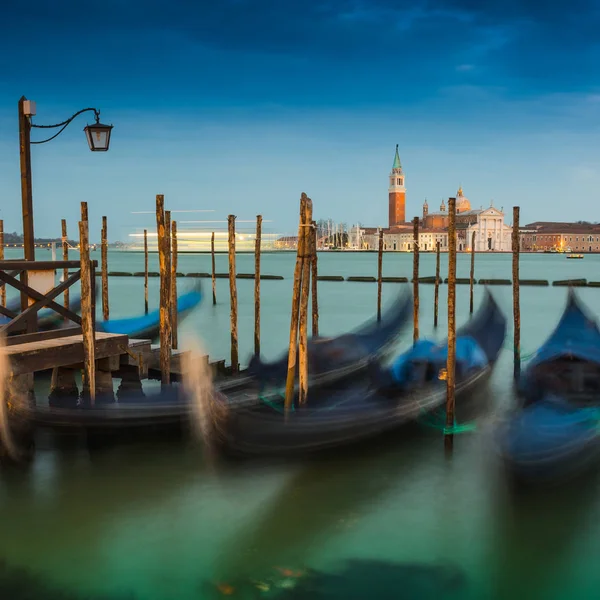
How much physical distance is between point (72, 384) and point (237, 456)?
1634 mm

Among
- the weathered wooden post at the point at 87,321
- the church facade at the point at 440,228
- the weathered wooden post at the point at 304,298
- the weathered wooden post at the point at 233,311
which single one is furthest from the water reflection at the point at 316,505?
the church facade at the point at 440,228

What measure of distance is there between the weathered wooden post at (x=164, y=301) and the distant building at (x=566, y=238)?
60.5 m

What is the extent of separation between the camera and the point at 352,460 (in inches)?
132

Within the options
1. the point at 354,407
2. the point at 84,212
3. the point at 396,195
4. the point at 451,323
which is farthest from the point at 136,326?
→ the point at 396,195

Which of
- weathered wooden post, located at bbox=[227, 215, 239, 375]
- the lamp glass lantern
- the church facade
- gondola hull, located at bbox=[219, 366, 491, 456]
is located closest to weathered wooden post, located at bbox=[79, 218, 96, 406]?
the lamp glass lantern

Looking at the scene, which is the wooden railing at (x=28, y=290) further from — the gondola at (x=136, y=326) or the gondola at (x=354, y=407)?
the gondola at (x=136, y=326)

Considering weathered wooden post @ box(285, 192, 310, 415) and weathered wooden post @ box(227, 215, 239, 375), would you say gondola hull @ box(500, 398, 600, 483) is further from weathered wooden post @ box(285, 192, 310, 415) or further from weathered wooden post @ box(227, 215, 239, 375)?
weathered wooden post @ box(227, 215, 239, 375)

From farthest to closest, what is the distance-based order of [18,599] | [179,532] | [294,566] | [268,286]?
[268,286]
[179,532]
[294,566]
[18,599]

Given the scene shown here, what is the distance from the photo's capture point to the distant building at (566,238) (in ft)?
198

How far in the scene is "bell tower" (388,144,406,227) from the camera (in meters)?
67.2

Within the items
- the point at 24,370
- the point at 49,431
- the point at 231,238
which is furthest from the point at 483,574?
the point at 231,238

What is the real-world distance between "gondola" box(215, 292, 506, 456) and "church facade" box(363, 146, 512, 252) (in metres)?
48.9

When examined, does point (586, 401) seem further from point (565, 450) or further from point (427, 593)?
point (427, 593)

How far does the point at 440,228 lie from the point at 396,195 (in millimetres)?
8328
